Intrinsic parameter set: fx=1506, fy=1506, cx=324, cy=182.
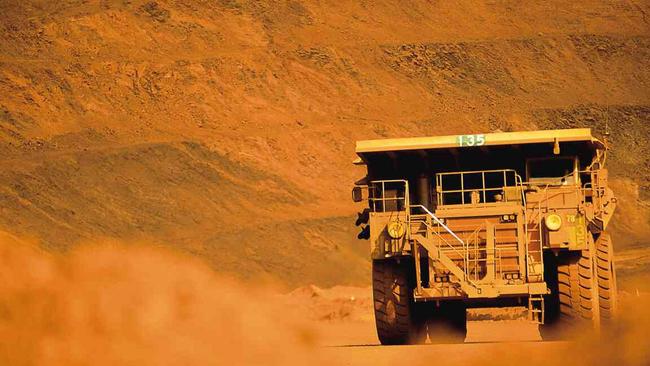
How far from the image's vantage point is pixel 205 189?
7919cm

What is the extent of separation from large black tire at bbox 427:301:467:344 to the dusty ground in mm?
22044

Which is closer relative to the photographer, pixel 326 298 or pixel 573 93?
pixel 326 298

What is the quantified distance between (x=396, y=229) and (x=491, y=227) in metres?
1.64

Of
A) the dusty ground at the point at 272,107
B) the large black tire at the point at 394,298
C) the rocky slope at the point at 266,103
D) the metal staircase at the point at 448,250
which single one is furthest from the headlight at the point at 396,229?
the rocky slope at the point at 266,103

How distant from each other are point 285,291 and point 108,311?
45.9m

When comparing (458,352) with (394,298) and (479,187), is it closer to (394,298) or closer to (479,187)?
(394,298)

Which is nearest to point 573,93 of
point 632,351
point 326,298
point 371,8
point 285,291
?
point 371,8

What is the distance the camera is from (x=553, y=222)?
Result: 78.6ft

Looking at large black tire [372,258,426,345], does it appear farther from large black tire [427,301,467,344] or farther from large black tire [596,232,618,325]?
large black tire [596,232,618,325]

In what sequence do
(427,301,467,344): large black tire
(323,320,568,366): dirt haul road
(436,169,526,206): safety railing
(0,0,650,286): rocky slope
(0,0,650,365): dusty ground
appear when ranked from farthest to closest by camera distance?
(0,0,650,286): rocky slope
(0,0,650,365): dusty ground
(427,301,467,344): large black tire
(436,169,526,206): safety railing
(323,320,568,366): dirt haul road

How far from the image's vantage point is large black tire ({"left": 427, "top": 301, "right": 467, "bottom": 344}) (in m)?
27.6

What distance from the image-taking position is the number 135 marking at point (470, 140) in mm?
25109

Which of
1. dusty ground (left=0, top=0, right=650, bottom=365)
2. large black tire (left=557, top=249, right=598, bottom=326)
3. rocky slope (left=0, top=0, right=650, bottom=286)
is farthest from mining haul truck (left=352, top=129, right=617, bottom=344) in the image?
rocky slope (left=0, top=0, right=650, bottom=286)

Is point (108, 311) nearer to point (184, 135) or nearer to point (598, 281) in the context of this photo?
point (598, 281)
